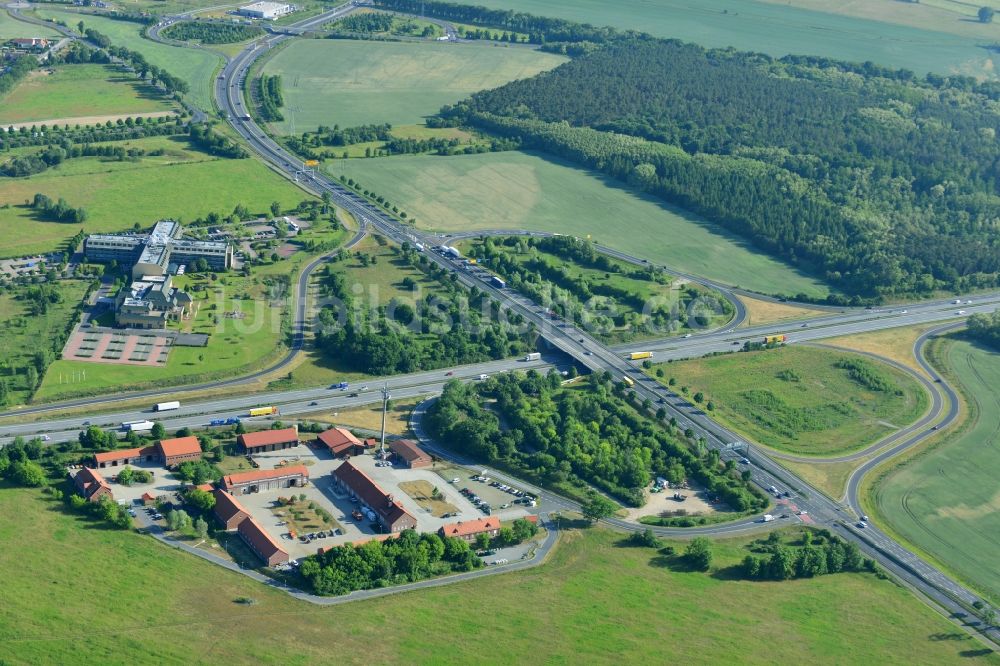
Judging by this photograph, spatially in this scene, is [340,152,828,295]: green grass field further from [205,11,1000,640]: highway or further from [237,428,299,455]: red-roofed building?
[237,428,299,455]: red-roofed building

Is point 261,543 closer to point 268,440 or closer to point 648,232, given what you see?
point 268,440

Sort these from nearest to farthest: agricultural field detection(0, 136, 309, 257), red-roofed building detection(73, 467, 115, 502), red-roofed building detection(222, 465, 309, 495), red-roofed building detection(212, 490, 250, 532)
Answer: red-roofed building detection(212, 490, 250, 532) < red-roofed building detection(73, 467, 115, 502) < red-roofed building detection(222, 465, 309, 495) < agricultural field detection(0, 136, 309, 257)

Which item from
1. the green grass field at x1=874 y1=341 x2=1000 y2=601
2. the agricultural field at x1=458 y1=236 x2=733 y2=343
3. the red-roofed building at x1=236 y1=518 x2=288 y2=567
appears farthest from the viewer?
the agricultural field at x1=458 y1=236 x2=733 y2=343

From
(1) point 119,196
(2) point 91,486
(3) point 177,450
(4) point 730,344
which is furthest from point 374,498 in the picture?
(1) point 119,196

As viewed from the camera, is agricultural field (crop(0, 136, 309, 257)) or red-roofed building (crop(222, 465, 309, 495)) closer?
red-roofed building (crop(222, 465, 309, 495))

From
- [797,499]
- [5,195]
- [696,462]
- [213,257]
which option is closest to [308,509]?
[696,462]

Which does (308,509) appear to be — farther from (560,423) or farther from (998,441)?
(998,441)

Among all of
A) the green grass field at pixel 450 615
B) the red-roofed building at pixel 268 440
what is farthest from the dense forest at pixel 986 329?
the red-roofed building at pixel 268 440

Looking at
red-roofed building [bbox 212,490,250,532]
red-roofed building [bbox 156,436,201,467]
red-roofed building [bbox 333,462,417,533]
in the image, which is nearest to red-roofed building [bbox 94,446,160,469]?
red-roofed building [bbox 156,436,201,467]
